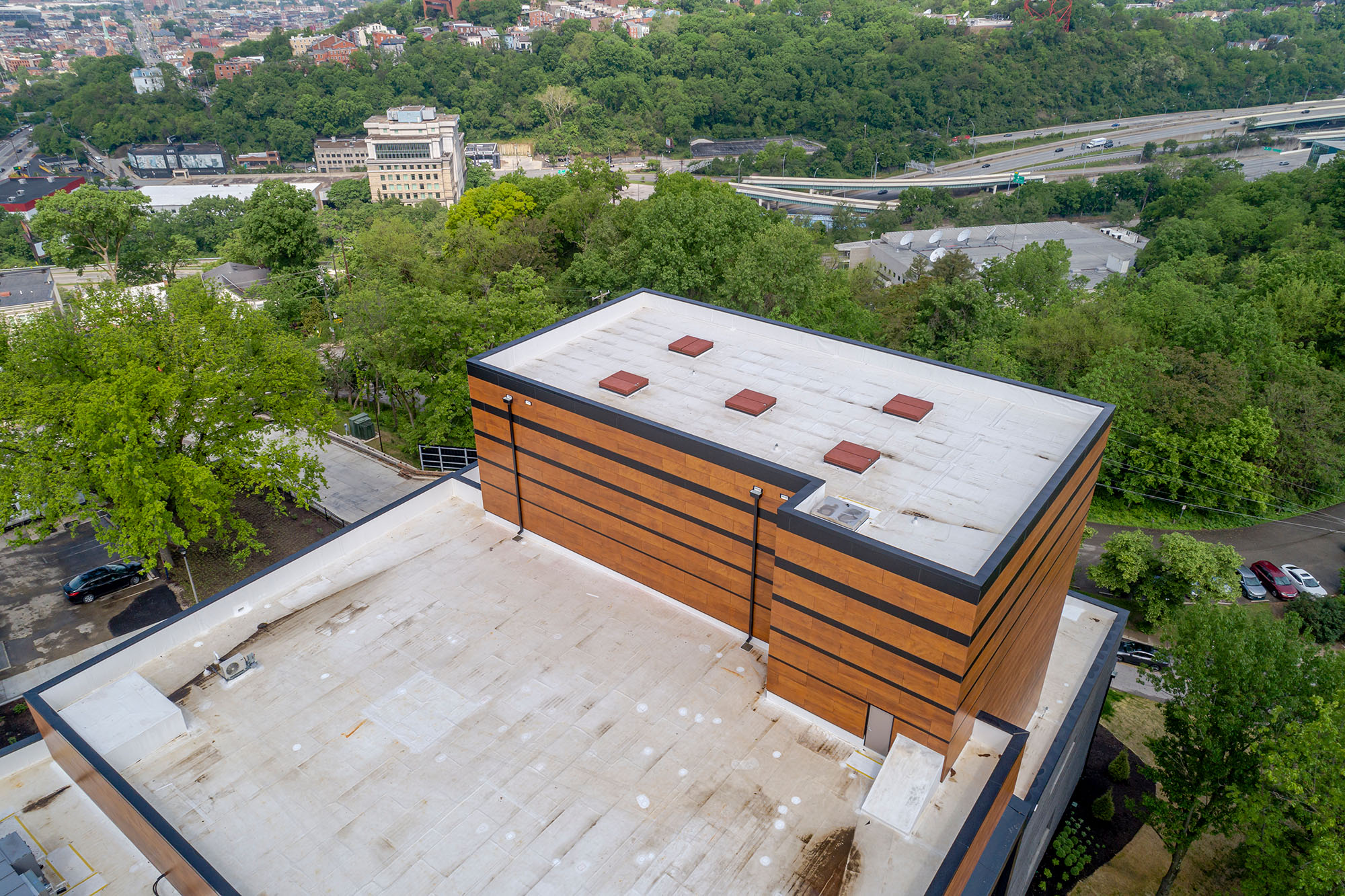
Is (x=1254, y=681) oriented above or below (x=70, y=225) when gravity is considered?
below

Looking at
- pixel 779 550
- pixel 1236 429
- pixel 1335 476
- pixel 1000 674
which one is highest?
pixel 779 550

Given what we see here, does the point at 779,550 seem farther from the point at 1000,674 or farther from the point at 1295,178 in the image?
the point at 1295,178

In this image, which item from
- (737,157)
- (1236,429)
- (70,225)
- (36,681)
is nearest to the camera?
(36,681)

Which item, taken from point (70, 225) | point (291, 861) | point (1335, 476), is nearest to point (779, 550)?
point (291, 861)

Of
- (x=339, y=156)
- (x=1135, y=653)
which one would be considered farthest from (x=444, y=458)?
(x=339, y=156)

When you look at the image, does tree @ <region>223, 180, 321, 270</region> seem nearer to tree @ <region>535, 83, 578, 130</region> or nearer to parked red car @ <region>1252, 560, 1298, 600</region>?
parked red car @ <region>1252, 560, 1298, 600</region>

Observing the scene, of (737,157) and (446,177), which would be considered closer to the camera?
(446,177)

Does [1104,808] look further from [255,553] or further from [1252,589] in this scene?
[255,553]

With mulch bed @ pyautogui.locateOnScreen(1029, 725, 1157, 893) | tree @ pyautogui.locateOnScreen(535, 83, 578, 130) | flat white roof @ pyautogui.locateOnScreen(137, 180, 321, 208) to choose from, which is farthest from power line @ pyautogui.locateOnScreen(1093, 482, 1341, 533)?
tree @ pyautogui.locateOnScreen(535, 83, 578, 130)
